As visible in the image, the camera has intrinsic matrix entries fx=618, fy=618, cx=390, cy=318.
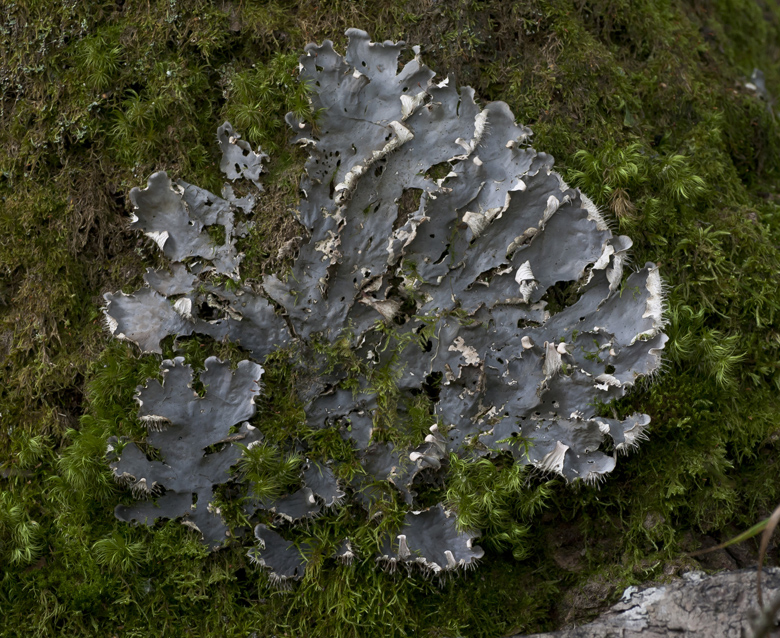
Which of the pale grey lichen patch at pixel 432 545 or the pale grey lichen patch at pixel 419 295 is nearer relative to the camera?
the pale grey lichen patch at pixel 432 545

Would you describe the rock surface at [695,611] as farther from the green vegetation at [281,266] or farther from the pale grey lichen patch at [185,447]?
the pale grey lichen patch at [185,447]

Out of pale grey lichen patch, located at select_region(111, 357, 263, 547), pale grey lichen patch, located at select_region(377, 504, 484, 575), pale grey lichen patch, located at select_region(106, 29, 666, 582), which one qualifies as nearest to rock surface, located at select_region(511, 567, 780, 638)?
pale grey lichen patch, located at select_region(377, 504, 484, 575)

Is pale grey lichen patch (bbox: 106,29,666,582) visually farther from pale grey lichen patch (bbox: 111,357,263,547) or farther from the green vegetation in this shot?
pale grey lichen patch (bbox: 111,357,263,547)

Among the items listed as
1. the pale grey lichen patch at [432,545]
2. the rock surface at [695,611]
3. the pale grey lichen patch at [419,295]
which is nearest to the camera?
the rock surface at [695,611]

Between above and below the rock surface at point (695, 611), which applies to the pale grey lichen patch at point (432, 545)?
below

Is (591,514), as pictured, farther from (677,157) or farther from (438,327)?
(677,157)

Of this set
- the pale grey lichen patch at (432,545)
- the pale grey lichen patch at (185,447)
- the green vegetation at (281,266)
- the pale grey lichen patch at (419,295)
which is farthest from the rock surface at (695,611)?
the pale grey lichen patch at (185,447)

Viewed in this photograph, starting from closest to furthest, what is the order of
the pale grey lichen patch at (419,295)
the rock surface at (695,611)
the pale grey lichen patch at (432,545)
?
the rock surface at (695,611)
the pale grey lichen patch at (432,545)
the pale grey lichen patch at (419,295)

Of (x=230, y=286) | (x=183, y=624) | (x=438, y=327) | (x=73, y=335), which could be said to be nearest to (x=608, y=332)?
(x=438, y=327)
